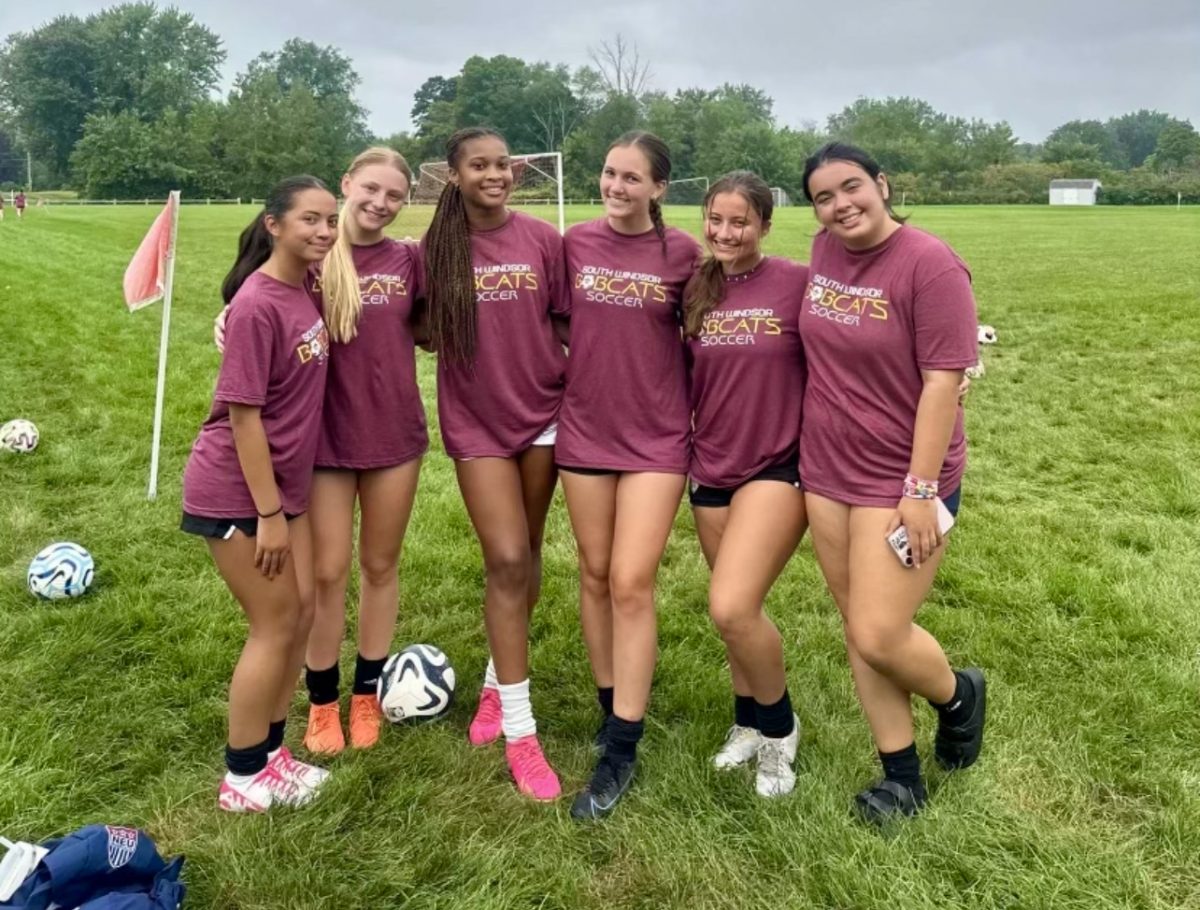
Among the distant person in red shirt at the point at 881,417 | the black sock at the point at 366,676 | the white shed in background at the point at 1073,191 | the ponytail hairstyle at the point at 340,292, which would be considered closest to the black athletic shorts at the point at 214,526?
the ponytail hairstyle at the point at 340,292

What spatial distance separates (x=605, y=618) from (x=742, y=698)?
0.59 meters

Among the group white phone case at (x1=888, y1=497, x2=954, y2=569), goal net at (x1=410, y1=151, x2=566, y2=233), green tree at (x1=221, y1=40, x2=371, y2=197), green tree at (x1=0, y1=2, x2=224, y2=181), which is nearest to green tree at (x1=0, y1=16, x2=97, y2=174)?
green tree at (x1=0, y1=2, x2=224, y2=181)

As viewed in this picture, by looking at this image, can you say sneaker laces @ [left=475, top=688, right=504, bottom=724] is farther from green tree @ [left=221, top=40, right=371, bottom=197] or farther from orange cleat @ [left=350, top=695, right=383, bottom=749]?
green tree @ [left=221, top=40, right=371, bottom=197]

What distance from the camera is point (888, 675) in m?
2.95

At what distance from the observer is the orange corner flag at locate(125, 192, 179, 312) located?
6.56 meters

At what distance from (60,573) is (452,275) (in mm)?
2960

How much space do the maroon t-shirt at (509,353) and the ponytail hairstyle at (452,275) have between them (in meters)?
0.04

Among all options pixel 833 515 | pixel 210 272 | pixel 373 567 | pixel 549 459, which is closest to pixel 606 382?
pixel 549 459

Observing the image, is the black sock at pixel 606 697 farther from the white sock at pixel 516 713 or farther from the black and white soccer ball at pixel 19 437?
the black and white soccer ball at pixel 19 437

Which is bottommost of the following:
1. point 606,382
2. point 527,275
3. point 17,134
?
point 606,382

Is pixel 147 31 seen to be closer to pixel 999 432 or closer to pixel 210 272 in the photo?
pixel 210 272

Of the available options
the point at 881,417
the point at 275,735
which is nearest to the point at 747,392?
the point at 881,417

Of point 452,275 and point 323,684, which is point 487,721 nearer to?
point 323,684

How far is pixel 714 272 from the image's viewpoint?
121 inches
